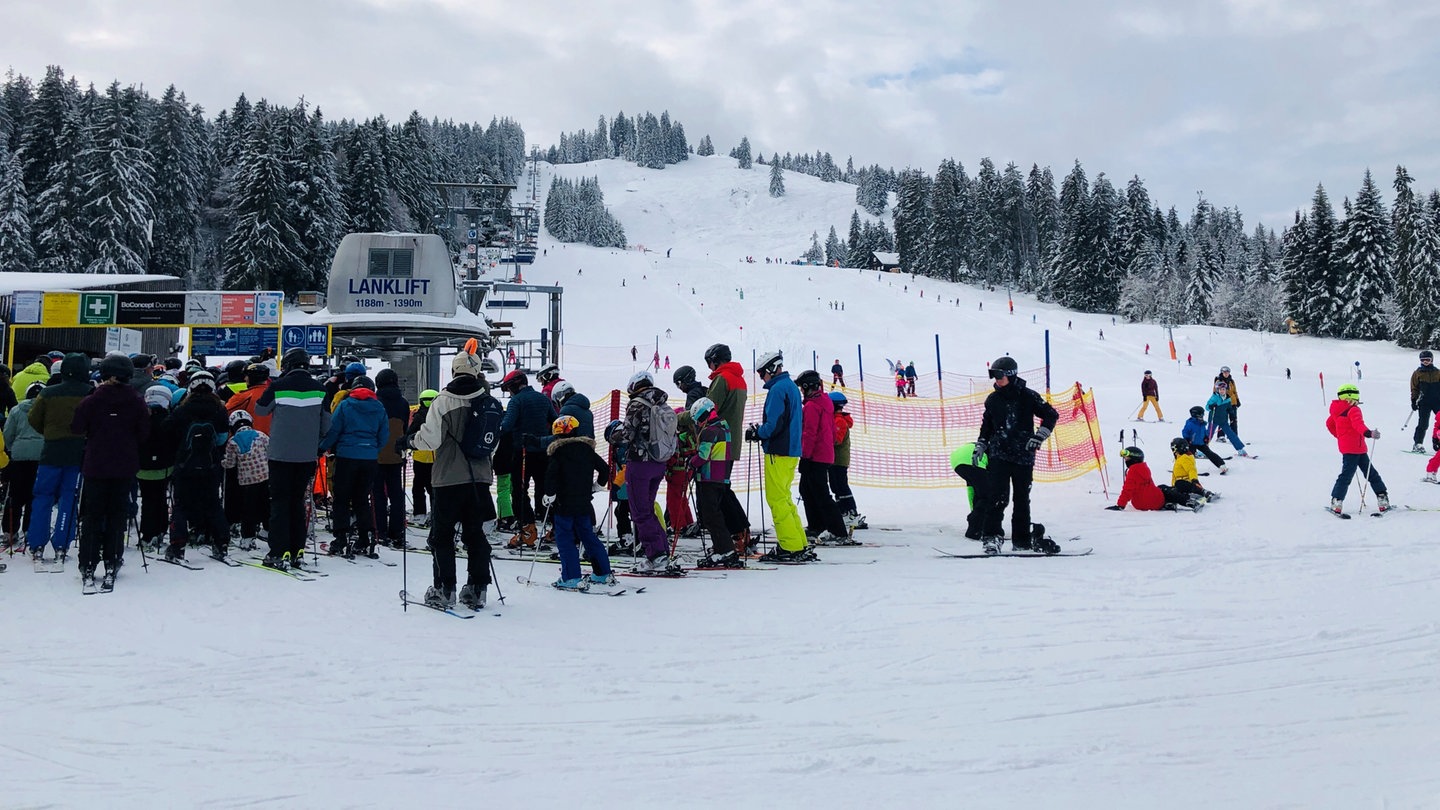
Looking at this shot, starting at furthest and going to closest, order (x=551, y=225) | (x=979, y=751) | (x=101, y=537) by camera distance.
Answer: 1. (x=551, y=225)
2. (x=101, y=537)
3. (x=979, y=751)

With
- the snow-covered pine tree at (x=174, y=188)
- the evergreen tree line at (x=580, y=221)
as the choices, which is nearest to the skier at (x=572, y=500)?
the snow-covered pine tree at (x=174, y=188)

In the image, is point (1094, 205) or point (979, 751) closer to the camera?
point (979, 751)

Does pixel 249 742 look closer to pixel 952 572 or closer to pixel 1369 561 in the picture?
pixel 952 572

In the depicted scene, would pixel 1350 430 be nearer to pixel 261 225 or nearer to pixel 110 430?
pixel 110 430

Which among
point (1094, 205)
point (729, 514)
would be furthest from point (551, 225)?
point (729, 514)

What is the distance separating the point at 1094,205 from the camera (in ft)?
236

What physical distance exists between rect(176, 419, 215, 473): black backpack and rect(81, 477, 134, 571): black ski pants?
653 mm

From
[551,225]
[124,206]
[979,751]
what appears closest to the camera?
[979,751]

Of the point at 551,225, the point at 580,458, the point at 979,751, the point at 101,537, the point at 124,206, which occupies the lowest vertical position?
the point at 979,751

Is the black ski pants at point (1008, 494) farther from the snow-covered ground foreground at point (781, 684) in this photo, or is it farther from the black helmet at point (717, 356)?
the black helmet at point (717, 356)

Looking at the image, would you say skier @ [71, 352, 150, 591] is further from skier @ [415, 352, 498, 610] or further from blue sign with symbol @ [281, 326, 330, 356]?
blue sign with symbol @ [281, 326, 330, 356]

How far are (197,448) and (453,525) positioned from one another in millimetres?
2780

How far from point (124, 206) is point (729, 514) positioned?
4801cm

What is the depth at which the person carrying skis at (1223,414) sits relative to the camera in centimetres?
1551
